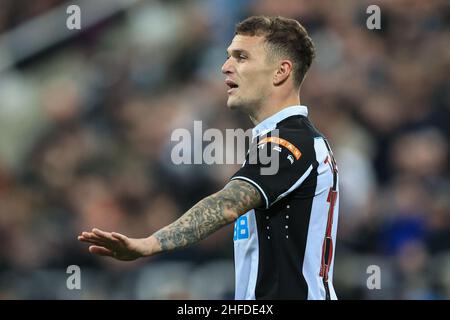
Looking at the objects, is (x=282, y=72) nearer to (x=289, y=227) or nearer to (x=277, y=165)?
(x=277, y=165)

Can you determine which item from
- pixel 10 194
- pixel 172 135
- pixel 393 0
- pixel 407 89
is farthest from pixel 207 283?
pixel 393 0

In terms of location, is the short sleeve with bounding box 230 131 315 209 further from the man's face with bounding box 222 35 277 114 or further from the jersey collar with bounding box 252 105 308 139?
the man's face with bounding box 222 35 277 114

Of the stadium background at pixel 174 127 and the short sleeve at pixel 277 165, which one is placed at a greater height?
the stadium background at pixel 174 127

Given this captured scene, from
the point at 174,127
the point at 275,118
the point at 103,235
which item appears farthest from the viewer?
the point at 174,127

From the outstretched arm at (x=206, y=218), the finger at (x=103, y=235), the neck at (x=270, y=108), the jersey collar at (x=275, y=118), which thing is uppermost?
the neck at (x=270, y=108)

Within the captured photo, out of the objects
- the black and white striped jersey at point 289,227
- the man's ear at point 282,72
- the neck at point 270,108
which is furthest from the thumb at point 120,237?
the man's ear at point 282,72

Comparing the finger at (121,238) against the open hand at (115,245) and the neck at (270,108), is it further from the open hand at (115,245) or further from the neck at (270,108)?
the neck at (270,108)

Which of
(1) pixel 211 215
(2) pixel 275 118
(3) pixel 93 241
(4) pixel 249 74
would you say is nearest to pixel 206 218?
(1) pixel 211 215

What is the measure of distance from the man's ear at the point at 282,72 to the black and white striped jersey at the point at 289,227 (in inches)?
12.1

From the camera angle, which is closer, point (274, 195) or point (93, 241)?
point (93, 241)

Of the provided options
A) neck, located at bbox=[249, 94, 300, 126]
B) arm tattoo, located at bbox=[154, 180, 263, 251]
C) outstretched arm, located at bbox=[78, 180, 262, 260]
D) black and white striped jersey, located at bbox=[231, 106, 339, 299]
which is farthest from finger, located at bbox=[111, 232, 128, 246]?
neck, located at bbox=[249, 94, 300, 126]

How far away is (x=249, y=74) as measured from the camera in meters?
4.32

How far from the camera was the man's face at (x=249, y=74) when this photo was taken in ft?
14.1

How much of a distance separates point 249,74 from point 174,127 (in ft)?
14.1
